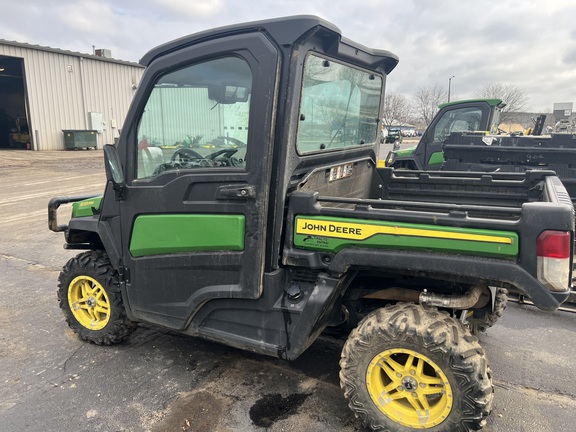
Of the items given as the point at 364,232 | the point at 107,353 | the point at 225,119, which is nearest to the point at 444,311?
the point at 364,232

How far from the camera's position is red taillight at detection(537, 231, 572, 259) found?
2.05 meters

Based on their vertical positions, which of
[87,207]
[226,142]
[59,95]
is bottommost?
[87,207]

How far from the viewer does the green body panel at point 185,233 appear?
8.80 feet

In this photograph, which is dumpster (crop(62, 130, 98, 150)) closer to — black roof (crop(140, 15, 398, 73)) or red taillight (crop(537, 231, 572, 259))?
black roof (crop(140, 15, 398, 73))

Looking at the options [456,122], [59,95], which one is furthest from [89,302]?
[59,95]

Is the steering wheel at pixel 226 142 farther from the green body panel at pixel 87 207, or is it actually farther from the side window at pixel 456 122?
the side window at pixel 456 122

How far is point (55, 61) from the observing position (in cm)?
2289

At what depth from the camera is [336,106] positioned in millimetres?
3084

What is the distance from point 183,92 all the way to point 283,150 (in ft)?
2.62

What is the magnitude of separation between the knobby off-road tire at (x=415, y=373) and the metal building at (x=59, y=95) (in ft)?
74.1

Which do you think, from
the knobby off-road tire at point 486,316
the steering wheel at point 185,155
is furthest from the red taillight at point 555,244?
the steering wheel at point 185,155

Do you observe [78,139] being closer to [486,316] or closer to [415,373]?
[486,316]

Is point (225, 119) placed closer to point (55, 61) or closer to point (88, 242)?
point (88, 242)

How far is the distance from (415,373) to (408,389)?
Answer: 0.35ft
